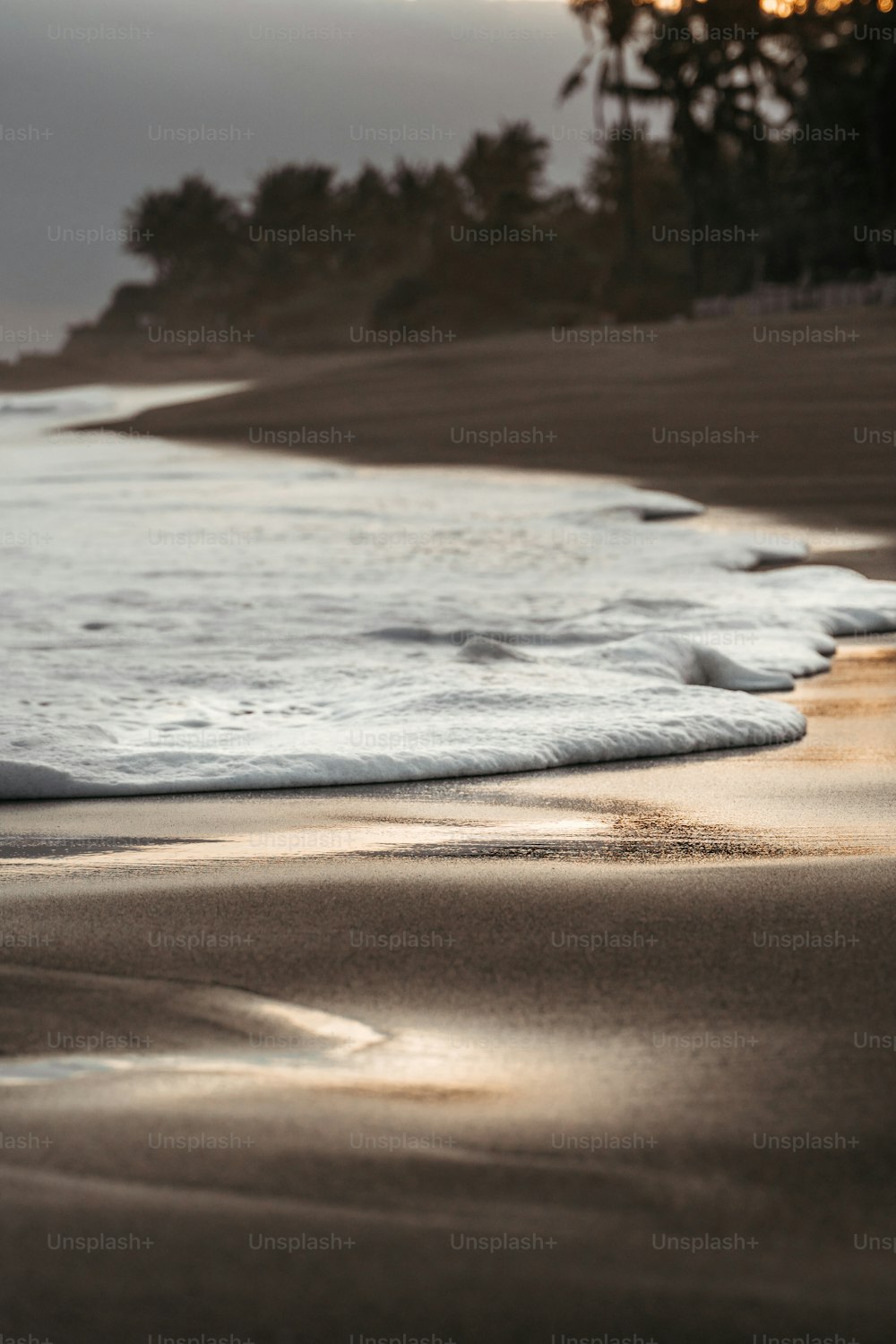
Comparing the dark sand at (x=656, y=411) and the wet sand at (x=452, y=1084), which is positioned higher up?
the dark sand at (x=656, y=411)

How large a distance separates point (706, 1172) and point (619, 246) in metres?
55.6

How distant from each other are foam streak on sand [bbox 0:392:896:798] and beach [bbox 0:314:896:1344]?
0.26 meters

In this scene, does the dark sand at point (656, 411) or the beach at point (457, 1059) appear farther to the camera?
the dark sand at point (656, 411)

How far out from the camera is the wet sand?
4.10 feet

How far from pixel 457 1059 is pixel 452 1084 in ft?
0.25

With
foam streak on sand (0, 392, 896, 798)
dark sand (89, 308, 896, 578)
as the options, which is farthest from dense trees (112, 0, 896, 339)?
foam streak on sand (0, 392, 896, 798)

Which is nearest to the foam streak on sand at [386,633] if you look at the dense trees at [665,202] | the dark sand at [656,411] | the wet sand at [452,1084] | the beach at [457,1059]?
the beach at [457,1059]

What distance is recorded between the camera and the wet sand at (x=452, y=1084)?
1249 millimetres

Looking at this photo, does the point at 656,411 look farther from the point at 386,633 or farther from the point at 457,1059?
the point at 457,1059

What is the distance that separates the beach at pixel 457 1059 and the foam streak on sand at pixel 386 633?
26 cm

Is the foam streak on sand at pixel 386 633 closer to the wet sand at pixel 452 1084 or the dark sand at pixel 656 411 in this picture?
the wet sand at pixel 452 1084

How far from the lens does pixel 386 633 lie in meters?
5.59

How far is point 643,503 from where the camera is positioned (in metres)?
9.63

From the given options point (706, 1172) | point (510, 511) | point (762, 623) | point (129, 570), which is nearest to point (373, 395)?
point (510, 511)
